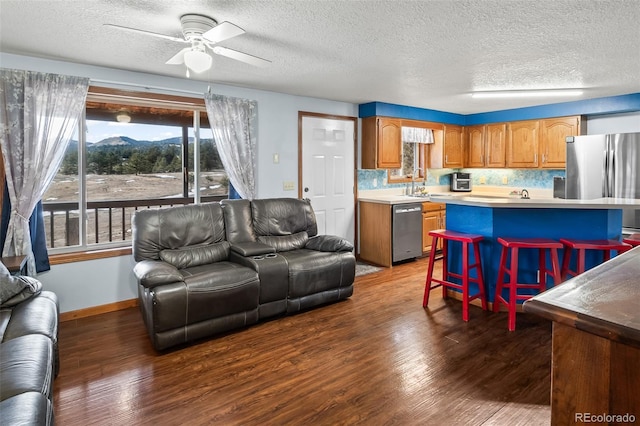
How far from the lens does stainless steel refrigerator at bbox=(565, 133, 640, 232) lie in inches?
184

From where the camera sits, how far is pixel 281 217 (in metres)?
4.25

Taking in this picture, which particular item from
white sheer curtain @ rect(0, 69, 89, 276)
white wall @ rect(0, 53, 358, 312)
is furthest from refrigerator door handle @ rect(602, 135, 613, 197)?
white sheer curtain @ rect(0, 69, 89, 276)

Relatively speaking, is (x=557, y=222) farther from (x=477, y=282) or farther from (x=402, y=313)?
(x=402, y=313)

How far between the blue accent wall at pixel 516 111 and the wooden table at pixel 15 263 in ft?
14.4

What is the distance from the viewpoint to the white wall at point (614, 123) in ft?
16.9

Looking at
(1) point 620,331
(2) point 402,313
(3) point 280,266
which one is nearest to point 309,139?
(3) point 280,266

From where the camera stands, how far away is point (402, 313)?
3662 millimetres

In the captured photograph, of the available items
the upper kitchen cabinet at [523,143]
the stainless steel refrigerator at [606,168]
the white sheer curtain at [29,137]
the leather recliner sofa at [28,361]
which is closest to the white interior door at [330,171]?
the upper kitchen cabinet at [523,143]

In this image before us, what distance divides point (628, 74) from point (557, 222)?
1859 mm

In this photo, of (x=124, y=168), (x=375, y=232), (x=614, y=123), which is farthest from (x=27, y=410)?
(x=614, y=123)

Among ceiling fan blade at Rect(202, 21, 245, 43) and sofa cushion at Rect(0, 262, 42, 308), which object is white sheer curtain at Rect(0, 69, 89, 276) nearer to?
sofa cushion at Rect(0, 262, 42, 308)

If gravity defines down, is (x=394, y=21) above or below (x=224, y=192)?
above

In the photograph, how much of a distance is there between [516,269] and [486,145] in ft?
12.5

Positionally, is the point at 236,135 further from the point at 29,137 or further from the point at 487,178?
the point at 487,178
